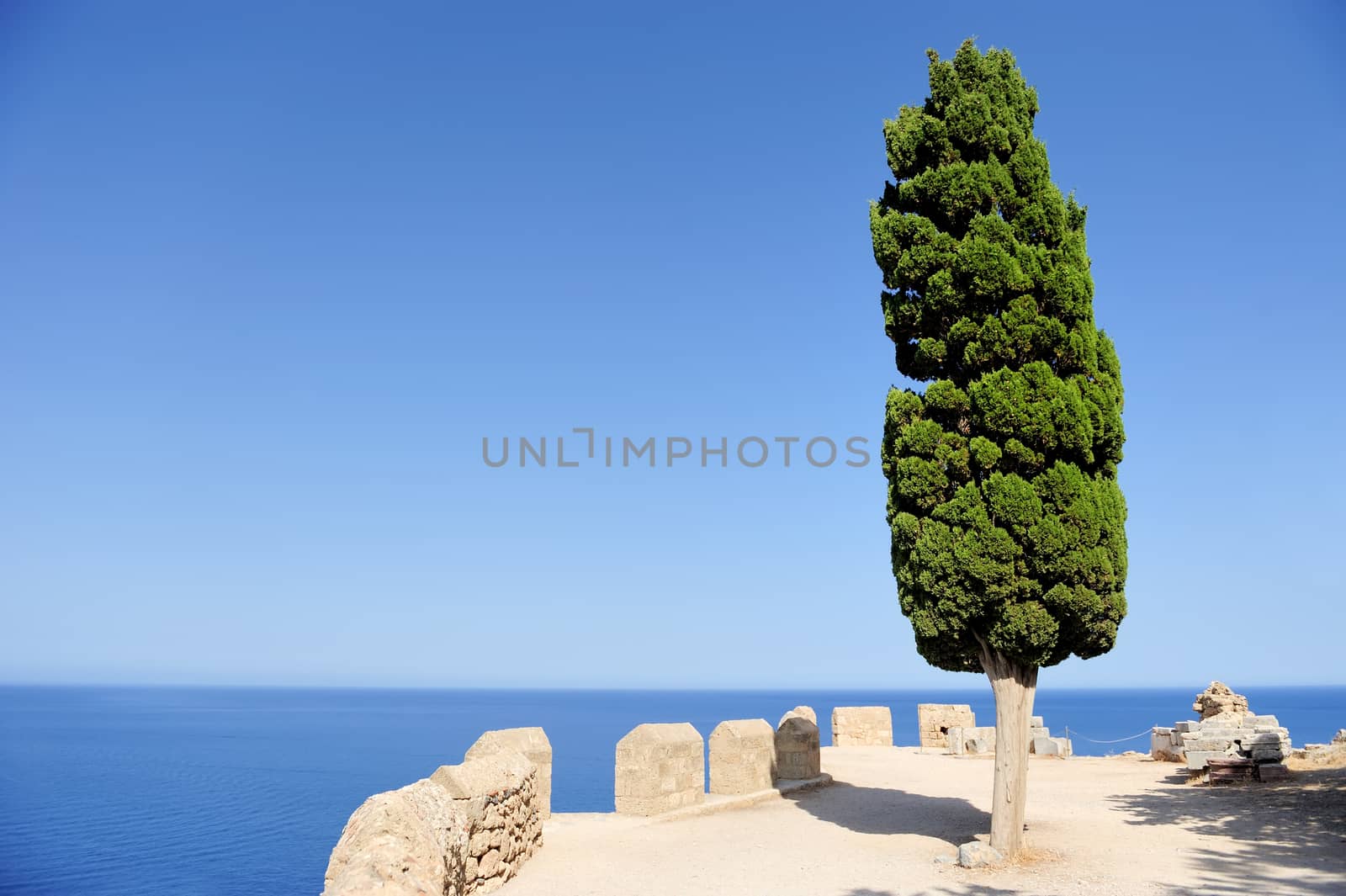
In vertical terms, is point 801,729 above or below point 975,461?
below

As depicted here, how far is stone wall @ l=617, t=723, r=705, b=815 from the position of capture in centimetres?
1357

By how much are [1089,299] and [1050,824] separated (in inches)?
281

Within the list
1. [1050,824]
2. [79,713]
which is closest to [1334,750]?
[1050,824]

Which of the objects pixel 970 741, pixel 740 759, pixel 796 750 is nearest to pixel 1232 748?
pixel 970 741

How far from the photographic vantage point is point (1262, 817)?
485 inches

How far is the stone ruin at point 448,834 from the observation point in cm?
598

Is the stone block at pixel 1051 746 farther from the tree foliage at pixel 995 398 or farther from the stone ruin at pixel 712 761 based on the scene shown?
the tree foliage at pixel 995 398

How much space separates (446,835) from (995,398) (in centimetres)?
763

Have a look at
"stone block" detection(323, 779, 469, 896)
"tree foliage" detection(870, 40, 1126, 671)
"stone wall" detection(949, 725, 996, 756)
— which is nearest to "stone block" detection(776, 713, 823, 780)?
"tree foliage" detection(870, 40, 1126, 671)

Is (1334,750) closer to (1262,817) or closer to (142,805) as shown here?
(1262,817)

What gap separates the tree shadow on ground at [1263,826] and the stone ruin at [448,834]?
6.81 meters

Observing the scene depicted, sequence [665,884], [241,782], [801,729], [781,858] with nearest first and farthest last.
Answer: [665,884] < [781,858] < [801,729] < [241,782]

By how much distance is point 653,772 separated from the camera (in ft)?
44.6

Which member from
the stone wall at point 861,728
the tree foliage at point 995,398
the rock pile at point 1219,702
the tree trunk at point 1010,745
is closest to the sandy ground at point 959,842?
the tree trunk at point 1010,745
